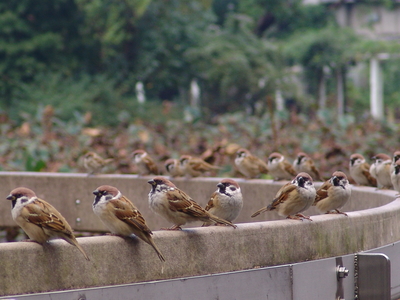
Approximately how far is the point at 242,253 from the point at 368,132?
8995 millimetres

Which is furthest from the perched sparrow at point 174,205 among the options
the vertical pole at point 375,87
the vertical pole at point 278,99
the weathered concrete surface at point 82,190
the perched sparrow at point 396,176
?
the vertical pole at point 375,87

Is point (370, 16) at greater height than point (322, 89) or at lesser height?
greater

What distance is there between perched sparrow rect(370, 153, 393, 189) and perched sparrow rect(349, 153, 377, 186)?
25cm

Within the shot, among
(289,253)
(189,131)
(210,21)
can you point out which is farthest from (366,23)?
(289,253)

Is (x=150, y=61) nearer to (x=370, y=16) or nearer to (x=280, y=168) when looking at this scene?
(x=370, y=16)

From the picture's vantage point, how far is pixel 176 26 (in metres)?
32.5

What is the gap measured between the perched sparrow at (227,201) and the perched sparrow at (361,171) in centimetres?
288

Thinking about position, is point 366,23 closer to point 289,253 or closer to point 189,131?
point 189,131

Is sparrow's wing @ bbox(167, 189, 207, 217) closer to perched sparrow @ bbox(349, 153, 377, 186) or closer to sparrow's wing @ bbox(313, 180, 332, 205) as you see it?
sparrow's wing @ bbox(313, 180, 332, 205)

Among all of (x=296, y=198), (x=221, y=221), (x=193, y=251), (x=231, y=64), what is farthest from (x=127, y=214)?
(x=231, y=64)

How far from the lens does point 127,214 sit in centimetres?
473

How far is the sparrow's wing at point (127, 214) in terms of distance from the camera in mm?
4596

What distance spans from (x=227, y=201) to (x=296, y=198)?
0.57 meters

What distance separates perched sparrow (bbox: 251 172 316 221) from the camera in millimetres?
5652
